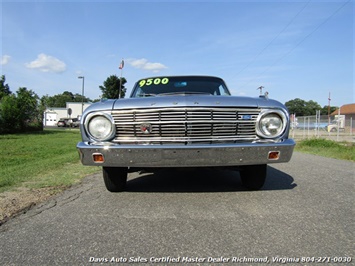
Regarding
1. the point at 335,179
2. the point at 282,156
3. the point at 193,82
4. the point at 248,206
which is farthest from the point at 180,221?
the point at 335,179

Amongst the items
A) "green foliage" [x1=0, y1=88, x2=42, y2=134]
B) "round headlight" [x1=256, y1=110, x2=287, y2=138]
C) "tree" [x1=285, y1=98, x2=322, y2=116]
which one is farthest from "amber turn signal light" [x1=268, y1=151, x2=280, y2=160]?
"tree" [x1=285, y1=98, x2=322, y2=116]

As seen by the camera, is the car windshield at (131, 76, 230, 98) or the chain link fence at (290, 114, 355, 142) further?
the chain link fence at (290, 114, 355, 142)

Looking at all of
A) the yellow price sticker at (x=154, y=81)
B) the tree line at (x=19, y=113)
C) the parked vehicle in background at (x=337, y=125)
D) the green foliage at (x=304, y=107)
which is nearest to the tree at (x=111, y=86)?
the tree line at (x=19, y=113)

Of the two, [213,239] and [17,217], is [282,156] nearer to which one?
[213,239]

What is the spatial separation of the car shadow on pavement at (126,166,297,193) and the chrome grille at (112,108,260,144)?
590 mm

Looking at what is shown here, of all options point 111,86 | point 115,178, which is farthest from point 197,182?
point 111,86

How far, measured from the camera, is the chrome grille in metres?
3.24

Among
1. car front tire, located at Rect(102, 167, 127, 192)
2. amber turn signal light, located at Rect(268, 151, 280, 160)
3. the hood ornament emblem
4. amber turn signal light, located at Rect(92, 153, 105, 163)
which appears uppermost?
the hood ornament emblem

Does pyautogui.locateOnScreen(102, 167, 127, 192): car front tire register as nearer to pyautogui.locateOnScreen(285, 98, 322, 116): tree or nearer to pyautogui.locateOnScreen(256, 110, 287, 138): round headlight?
pyautogui.locateOnScreen(256, 110, 287, 138): round headlight

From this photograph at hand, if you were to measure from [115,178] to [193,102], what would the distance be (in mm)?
1499

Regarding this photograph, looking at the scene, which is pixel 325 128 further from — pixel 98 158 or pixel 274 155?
pixel 98 158

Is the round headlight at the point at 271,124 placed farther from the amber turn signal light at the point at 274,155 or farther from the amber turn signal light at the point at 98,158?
the amber turn signal light at the point at 98,158

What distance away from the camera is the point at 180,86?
501cm

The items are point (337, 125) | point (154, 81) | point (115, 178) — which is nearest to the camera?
point (115, 178)
